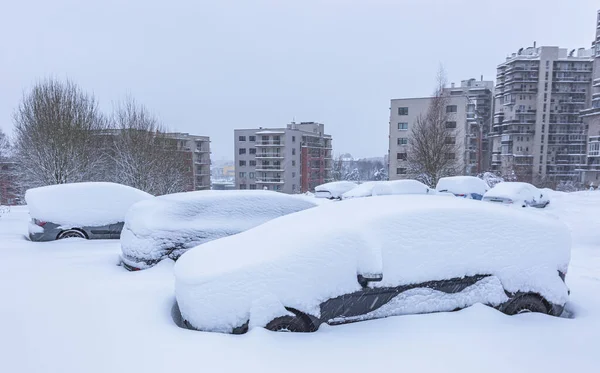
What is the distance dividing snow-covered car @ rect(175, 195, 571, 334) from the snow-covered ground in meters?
0.15

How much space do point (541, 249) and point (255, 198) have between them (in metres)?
4.35

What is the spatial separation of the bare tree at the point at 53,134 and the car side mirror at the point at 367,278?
1871 centimetres

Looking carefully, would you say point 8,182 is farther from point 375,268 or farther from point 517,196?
point 517,196

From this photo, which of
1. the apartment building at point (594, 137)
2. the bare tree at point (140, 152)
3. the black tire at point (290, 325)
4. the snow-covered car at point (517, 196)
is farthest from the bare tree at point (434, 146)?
the apartment building at point (594, 137)

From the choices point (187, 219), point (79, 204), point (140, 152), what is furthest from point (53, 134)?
point (187, 219)

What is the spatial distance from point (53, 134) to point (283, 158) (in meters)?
38.9

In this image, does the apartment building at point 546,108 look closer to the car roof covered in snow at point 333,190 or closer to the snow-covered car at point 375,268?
the car roof covered in snow at point 333,190

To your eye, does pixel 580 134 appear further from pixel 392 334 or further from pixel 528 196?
pixel 392 334

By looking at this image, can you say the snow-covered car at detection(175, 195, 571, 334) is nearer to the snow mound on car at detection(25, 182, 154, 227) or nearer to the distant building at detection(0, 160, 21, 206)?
the snow mound on car at detection(25, 182, 154, 227)

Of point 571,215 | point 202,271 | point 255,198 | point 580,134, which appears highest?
point 580,134

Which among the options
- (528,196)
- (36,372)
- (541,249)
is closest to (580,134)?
(528,196)

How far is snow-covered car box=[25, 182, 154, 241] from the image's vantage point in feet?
23.4

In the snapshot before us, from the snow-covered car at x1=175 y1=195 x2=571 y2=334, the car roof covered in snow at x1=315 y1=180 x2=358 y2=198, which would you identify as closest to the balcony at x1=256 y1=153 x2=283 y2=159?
the car roof covered in snow at x1=315 y1=180 x2=358 y2=198

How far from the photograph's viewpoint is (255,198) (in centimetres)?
622
